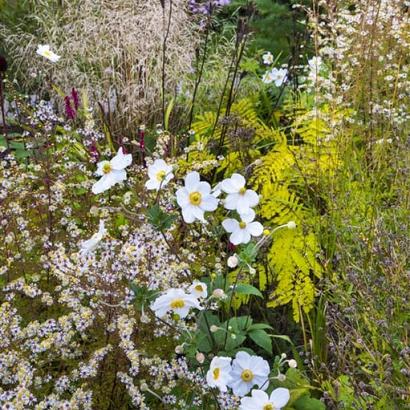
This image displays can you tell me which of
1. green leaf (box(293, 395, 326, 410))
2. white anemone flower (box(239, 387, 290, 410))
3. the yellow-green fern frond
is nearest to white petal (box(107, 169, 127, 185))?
white anemone flower (box(239, 387, 290, 410))

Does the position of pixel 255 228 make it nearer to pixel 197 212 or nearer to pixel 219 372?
pixel 197 212

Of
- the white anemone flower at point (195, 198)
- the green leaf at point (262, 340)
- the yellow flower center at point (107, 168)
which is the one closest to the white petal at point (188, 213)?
the white anemone flower at point (195, 198)

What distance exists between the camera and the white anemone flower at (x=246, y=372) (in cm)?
192

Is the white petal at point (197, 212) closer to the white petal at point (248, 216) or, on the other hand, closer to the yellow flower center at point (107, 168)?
the white petal at point (248, 216)

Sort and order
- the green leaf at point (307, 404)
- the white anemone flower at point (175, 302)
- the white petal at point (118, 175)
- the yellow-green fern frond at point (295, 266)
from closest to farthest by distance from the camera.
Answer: the white anemone flower at point (175, 302) → the white petal at point (118, 175) → the green leaf at point (307, 404) → the yellow-green fern frond at point (295, 266)

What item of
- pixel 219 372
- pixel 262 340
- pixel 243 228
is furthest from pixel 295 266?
pixel 219 372

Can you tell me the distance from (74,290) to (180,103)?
9.23 feet

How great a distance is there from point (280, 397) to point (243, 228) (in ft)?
1.48

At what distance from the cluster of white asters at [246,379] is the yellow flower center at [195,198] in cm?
39

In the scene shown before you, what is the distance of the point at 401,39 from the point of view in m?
3.46

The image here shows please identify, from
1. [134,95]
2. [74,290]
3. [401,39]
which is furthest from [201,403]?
[134,95]

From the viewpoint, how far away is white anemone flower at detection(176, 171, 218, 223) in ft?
5.98

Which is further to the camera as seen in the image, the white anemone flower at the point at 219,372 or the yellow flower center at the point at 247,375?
the yellow flower center at the point at 247,375

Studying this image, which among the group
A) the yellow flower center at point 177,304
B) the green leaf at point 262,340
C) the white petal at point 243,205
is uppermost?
the white petal at point 243,205
